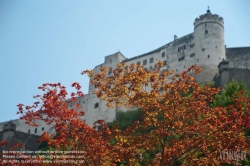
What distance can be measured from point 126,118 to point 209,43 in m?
18.2

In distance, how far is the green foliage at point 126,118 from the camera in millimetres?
53616

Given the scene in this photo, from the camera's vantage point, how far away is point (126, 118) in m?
56.0

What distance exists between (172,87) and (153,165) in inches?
132

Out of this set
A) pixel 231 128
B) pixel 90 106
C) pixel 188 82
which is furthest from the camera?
pixel 90 106

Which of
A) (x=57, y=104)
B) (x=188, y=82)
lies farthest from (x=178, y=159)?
(x=57, y=104)

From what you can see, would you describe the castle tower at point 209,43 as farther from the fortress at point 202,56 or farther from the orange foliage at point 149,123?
the orange foliage at point 149,123

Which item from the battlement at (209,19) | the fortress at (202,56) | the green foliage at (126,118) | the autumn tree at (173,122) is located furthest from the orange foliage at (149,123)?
the battlement at (209,19)

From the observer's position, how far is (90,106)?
66250 millimetres

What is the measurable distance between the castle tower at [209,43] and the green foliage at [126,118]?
11.2 m

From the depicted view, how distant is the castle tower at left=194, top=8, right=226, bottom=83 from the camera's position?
173ft

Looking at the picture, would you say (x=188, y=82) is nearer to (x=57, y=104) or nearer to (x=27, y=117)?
(x=57, y=104)

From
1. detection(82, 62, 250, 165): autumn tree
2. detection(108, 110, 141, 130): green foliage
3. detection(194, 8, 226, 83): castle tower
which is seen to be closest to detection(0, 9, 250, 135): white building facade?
detection(194, 8, 226, 83): castle tower

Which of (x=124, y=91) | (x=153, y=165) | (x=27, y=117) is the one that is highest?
(x=124, y=91)

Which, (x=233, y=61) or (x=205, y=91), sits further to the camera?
(x=233, y=61)
